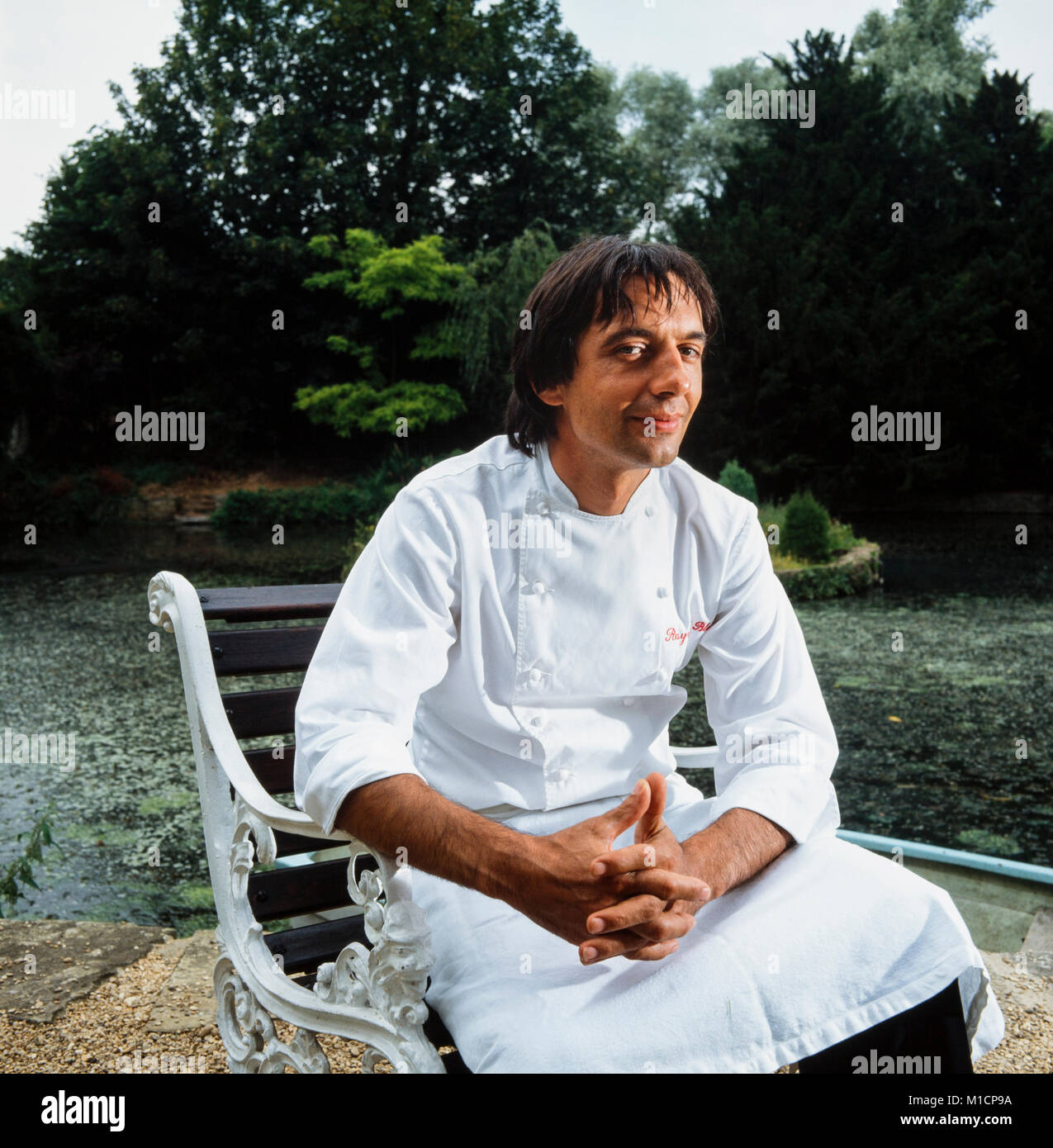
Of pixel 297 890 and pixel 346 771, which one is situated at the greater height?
pixel 346 771

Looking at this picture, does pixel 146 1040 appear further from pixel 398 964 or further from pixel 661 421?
pixel 661 421

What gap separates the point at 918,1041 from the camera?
5.01 feet

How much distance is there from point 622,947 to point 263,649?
3.47ft

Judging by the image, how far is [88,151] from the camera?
32.8 m

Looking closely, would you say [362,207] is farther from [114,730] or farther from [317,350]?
[114,730]

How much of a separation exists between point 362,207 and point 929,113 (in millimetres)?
16083

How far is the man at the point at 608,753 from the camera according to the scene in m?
1.43

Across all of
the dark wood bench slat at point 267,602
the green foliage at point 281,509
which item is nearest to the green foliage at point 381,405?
the green foliage at point 281,509

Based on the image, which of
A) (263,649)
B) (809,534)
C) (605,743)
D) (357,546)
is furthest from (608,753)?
(357,546)

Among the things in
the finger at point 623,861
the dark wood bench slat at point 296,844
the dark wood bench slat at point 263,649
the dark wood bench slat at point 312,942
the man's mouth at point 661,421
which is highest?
the man's mouth at point 661,421

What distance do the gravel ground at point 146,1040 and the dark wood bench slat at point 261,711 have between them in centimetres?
77

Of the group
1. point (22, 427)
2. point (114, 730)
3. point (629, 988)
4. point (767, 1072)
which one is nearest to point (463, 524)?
point (629, 988)

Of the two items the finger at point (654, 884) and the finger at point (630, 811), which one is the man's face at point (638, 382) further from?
the finger at point (654, 884)

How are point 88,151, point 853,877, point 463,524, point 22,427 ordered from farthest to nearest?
point 88,151
point 22,427
point 463,524
point 853,877
